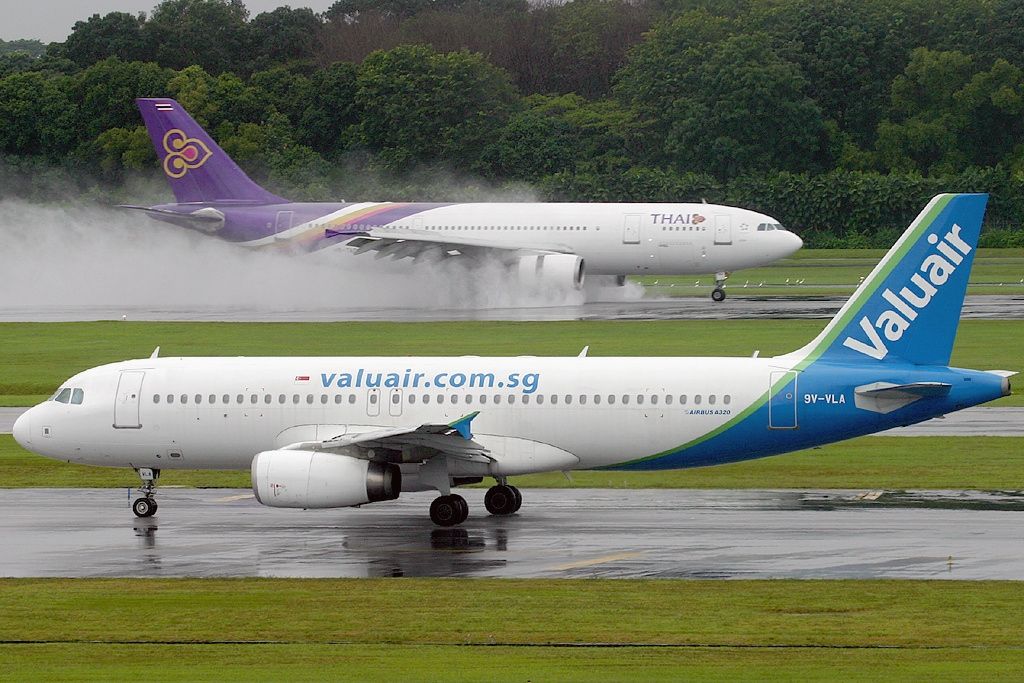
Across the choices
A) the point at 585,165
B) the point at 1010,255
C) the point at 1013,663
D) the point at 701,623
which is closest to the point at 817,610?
the point at 701,623

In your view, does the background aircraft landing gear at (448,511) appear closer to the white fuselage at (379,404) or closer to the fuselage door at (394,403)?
the white fuselage at (379,404)

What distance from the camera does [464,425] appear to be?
1159 inches

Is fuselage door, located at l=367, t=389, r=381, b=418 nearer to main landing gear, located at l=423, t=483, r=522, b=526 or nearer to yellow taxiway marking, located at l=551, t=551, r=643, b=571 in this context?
main landing gear, located at l=423, t=483, r=522, b=526

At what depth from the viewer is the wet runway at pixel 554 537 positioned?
26.7 m

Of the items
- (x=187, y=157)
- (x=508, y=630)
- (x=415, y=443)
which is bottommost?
(x=508, y=630)

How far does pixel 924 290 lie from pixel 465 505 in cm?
954

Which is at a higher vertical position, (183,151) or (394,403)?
(183,151)

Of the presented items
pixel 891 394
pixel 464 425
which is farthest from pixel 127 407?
pixel 891 394

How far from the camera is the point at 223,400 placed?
3197 cm

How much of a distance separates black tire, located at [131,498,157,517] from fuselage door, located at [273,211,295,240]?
46720 millimetres

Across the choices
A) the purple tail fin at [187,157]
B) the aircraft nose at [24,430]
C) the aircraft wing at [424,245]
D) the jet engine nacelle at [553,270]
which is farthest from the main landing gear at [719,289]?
the aircraft nose at [24,430]

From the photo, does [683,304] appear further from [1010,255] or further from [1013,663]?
[1013,663]

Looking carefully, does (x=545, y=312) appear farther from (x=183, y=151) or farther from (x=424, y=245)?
(x=183, y=151)

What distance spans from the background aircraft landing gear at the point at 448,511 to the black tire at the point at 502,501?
139 cm
